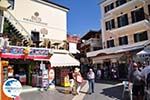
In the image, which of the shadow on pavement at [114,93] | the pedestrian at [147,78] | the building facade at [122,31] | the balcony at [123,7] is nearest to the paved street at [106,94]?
the shadow on pavement at [114,93]

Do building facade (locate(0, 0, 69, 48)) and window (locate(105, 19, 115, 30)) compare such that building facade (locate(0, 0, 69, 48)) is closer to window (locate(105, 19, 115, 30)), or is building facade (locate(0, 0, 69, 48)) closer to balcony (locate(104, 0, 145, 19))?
balcony (locate(104, 0, 145, 19))

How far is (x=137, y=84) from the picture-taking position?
12070 millimetres

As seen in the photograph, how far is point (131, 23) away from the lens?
30812mm

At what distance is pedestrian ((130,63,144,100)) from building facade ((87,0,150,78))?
14.2 meters

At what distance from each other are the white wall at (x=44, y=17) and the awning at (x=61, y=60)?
3.67 metres

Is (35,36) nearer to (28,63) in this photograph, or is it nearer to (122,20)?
(28,63)

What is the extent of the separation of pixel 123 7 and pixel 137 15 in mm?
2964

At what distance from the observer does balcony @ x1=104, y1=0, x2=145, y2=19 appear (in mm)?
30250

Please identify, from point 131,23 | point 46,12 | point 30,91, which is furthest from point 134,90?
point 131,23

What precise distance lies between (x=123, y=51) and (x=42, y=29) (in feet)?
33.9

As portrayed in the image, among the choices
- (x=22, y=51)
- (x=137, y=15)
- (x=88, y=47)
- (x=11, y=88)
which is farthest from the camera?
(x=88, y=47)

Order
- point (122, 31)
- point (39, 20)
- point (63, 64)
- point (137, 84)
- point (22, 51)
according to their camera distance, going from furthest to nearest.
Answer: point (122, 31) < point (39, 20) < point (63, 64) < point (22, 51) < point (137, 84)

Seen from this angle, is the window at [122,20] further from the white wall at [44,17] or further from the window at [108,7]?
the white wall at [44,17]

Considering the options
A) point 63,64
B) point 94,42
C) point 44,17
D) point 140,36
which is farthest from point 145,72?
point 94,42
